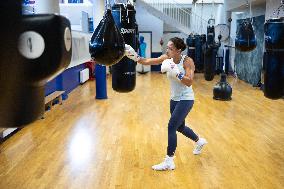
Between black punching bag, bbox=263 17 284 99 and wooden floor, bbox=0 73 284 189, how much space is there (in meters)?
0.83

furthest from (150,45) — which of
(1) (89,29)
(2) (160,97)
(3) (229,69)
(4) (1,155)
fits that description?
(4) (1,155)

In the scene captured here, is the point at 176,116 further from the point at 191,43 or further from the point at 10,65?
the point at 191,43

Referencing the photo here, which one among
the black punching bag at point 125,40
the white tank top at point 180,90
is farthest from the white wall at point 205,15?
the black punching bag at point 125,40

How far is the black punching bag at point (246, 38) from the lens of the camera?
14.3 feet

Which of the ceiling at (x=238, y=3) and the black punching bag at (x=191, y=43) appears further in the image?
the black punching bag at (x=191, y=43)

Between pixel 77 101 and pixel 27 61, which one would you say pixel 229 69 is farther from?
pixel 27 61

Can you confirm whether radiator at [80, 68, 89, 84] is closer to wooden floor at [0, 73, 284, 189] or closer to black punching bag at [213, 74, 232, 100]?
wooden floor at [0, 73, 284, 189]

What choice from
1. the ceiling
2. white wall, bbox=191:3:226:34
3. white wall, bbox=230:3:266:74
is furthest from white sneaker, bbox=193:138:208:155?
white wall, bbox=191:3:226:34

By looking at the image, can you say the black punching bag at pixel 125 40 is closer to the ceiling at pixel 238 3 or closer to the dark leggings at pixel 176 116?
the dark leggings at pixel 176 116

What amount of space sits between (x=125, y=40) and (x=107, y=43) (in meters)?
0.83

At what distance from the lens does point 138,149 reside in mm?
3977

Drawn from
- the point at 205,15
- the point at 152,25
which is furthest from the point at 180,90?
the point at 205,15

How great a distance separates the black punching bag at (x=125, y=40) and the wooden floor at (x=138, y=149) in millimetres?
914

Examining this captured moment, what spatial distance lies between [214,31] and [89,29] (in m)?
3.45
